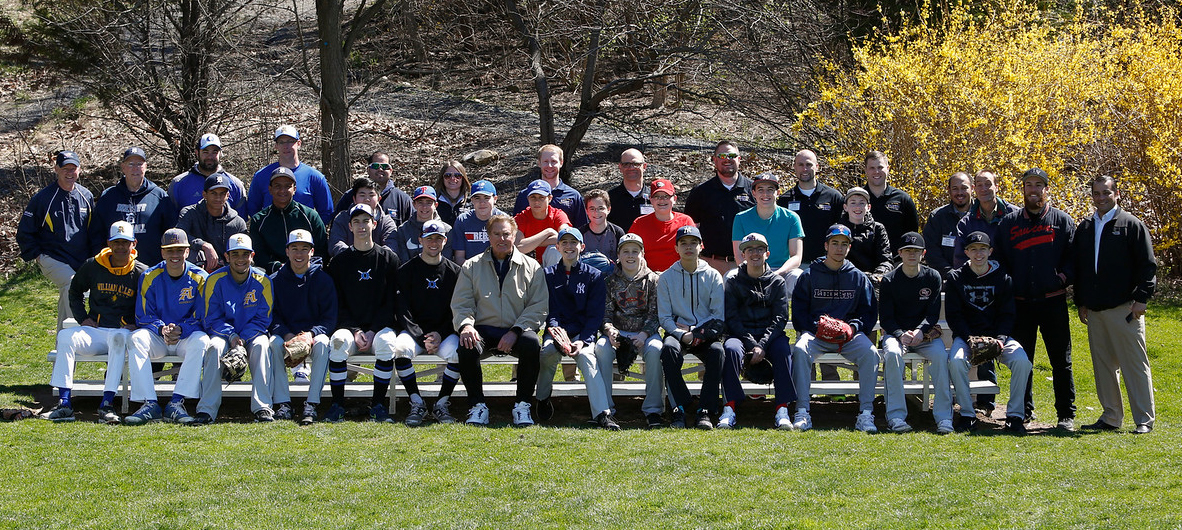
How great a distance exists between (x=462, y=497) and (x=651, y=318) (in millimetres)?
2831

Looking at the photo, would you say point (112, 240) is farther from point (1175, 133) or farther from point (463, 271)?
point (1175, 133)

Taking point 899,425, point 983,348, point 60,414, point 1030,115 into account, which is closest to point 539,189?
point 899,425

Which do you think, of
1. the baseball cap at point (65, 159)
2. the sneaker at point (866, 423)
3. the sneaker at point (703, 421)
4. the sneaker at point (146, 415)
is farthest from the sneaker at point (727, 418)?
the baseball cap at point (65, 159)

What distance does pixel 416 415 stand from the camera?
790 cm

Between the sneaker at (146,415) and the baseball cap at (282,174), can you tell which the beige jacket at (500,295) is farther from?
the sneaker at (146,415)

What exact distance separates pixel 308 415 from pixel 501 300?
1.65 m

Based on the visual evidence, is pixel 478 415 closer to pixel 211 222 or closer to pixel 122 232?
pixel 211 222

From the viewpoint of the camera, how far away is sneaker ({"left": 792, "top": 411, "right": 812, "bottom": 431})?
7.79m

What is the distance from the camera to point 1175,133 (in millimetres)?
13141

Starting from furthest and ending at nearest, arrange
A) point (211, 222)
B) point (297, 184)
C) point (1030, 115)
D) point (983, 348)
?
point (1030, 115) < point (297, 184) < point (211, 222) < point (983, 348)

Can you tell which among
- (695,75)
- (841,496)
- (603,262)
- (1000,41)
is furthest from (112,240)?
(1000,41)

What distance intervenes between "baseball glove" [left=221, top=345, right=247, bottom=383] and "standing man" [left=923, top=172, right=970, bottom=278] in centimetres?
573

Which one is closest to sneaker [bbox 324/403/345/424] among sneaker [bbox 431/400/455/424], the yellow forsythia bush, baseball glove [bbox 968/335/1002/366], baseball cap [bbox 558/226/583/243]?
sneaker [bbox 431/400/455/424]

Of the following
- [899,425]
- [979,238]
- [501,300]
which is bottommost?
[899,425]
